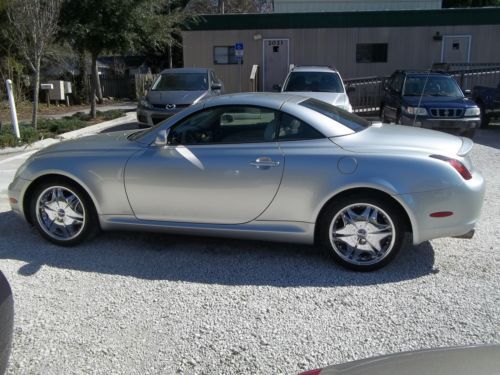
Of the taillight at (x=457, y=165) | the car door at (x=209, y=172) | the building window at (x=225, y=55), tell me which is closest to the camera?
the taillight at (x=457, y=165)

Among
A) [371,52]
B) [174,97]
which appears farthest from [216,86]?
[371,52]

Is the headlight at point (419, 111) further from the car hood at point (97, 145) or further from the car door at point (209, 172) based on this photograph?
the car hood at point (97, 145)

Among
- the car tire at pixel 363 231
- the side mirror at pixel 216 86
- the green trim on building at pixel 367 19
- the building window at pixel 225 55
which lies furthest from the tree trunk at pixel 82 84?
the car tire at pixel 363 231

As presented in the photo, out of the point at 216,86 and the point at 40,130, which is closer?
the point at 40,130

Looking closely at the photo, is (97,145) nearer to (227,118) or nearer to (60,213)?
(60,213)

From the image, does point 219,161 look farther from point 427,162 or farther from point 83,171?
point 427,162

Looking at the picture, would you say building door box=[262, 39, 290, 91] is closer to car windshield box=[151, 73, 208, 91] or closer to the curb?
the curb

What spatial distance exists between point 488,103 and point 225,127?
11801 mm

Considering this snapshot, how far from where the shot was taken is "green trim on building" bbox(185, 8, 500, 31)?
1980 centimetres

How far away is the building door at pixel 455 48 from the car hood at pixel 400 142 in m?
17.5

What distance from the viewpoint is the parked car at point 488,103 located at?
552 inches

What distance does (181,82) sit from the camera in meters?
13.5

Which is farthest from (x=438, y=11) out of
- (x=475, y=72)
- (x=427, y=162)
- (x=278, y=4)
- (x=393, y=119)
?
(x=427, y=162)

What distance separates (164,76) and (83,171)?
9.62 metres
